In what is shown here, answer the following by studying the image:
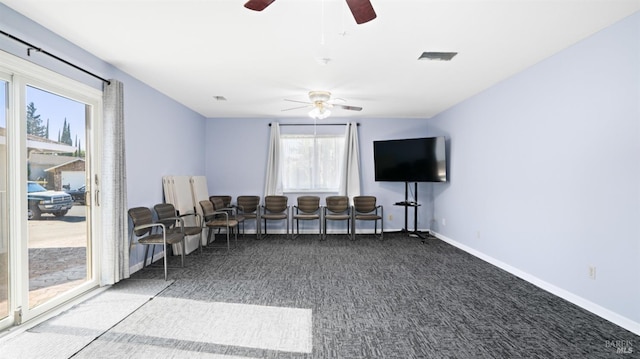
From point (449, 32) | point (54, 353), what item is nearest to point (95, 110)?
point (54, 353)

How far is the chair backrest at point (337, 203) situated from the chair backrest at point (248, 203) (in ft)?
4.95

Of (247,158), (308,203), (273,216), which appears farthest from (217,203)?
(308,203)

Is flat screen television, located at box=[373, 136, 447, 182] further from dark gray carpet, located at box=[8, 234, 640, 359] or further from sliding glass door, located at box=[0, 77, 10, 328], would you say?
sliding glass door, located at box=[0, 77, 10, 328]

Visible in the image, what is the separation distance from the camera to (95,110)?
3318 millimetres

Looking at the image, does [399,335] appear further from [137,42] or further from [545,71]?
[137,42]

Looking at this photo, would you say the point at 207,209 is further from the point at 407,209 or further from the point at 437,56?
the point at 437,56

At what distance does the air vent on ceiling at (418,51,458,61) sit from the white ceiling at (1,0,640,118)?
0.08 meters

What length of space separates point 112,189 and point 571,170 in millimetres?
4897

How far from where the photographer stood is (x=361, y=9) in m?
1.86

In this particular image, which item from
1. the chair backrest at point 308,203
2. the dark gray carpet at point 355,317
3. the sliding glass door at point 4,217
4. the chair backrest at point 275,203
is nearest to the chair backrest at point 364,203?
the chair backrest at point 308,203

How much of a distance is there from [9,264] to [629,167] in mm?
5163

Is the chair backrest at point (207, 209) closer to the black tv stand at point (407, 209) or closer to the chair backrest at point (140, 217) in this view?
the chair backrest at point (140, 217)

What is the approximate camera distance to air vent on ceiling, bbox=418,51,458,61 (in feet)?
10.4

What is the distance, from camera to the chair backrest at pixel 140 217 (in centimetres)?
365
